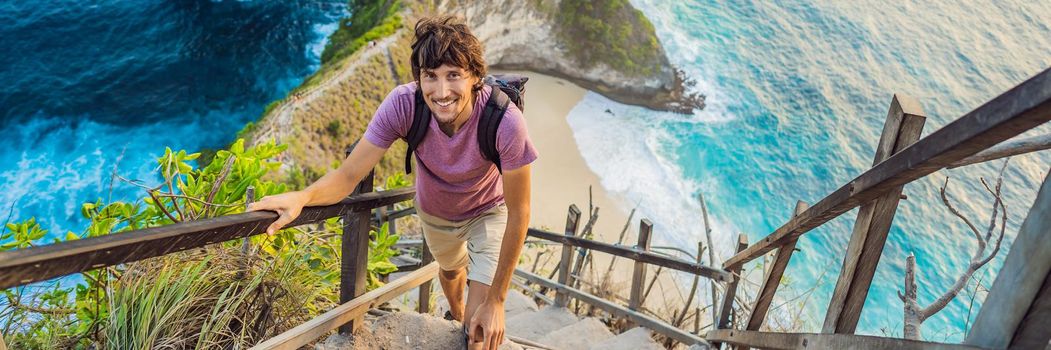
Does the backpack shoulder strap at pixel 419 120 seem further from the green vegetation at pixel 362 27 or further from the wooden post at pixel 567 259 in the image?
the green vegetation at pixel 362 27

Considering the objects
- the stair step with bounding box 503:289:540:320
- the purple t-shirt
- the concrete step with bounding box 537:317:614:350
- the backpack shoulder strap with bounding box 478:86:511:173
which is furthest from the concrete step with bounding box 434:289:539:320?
the backpack shoulder strap with bounding box 478:86:511:173

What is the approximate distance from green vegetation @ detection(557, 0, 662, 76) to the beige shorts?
20.7 meters

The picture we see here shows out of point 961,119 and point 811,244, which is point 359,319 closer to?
point 961,119

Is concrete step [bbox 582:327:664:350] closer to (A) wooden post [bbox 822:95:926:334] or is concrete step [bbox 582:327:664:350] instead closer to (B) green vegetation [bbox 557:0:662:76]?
(A) wooden post [bbox 822:95:926:334]

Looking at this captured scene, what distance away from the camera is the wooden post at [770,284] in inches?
107

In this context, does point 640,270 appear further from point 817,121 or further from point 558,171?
point 817,121

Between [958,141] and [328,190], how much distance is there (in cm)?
182

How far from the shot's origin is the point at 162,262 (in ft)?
8.06

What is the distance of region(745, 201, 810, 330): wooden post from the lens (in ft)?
8.89

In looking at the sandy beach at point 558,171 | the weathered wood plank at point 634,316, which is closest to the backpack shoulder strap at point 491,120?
the weathered wood plank at point 634,316

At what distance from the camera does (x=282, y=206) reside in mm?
1946

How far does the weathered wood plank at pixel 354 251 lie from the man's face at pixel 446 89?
1.27 feet

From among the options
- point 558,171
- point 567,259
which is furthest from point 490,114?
point 558,171

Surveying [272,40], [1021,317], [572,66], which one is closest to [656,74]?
[572,66]
